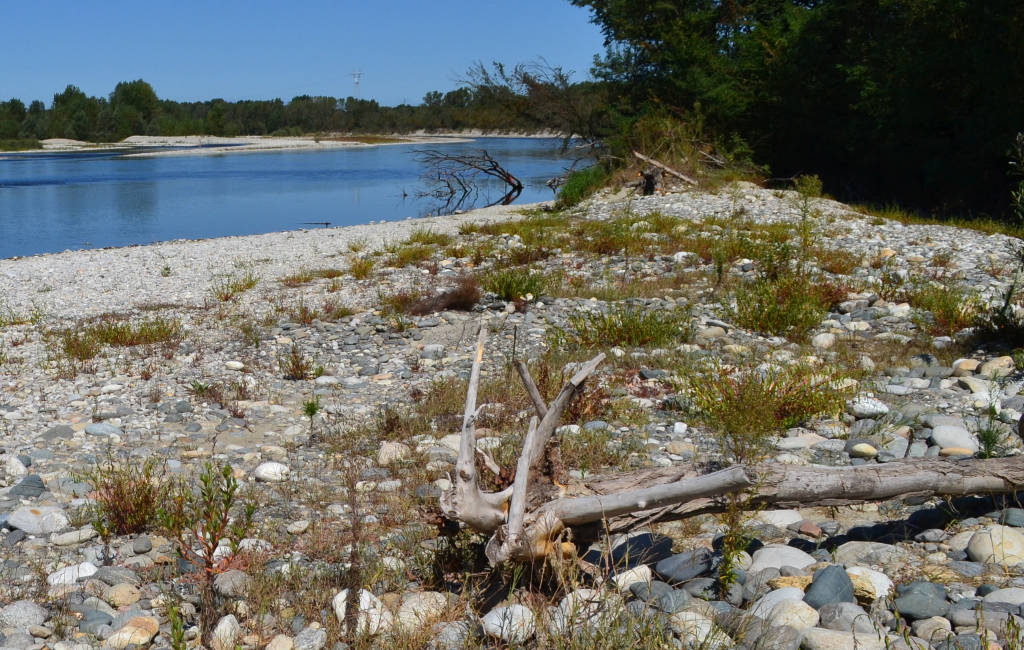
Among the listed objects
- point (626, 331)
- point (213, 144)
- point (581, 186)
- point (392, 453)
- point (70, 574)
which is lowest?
point (70, 574)

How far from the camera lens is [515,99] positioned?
24.3m

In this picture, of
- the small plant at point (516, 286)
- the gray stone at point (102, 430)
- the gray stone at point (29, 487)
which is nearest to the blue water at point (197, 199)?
the small plant at point (516, 286)

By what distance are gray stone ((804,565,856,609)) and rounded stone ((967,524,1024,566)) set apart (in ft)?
1.84

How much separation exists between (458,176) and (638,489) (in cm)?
2057

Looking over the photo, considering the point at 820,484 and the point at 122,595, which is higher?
the point at 820,484

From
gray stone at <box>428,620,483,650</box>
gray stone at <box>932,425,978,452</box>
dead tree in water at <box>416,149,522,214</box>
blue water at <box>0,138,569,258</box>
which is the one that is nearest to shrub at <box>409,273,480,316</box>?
gray stone at <box>932,425,978,452</box>

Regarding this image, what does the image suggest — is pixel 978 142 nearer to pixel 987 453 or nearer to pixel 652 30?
pixel 652 30

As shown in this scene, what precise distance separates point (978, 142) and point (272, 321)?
13.1 metres

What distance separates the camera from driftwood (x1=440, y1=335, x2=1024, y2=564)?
2.78 m

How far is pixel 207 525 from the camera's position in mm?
2934

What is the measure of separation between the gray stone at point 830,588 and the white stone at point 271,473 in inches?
103

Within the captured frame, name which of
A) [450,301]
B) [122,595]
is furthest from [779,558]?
[450,301]

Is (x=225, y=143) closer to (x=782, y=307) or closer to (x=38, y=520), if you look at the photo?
(x=782, y=307)

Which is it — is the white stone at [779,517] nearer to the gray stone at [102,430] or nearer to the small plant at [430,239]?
the gray stone at [102,430]
